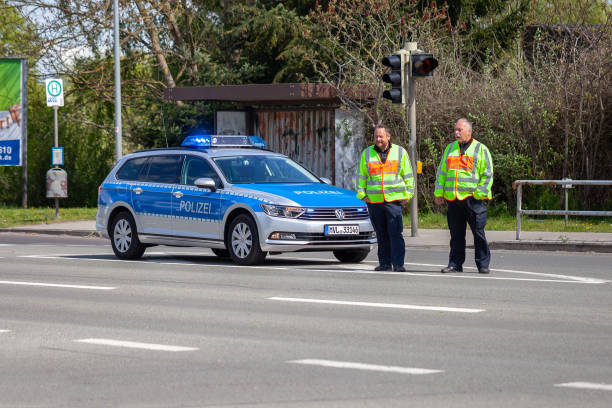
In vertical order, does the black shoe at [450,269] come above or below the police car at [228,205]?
below

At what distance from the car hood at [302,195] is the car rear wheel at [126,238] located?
7.18 feet

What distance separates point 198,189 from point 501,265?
423 cm

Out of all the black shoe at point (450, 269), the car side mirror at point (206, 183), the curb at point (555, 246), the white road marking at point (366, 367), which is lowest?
the white road marking at point (366, 367)

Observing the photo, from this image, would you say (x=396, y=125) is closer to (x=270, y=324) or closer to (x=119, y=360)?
(x=270, y=324)

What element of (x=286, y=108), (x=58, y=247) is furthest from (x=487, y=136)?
(x=58, y=247)

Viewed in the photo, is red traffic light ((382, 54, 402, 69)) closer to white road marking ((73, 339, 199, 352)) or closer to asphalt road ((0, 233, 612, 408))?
asphalt road ((0, 233, 612, 408))

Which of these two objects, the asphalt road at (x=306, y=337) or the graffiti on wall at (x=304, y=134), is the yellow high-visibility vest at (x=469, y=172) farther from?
the graffiti on wall at (x=304, y=134)

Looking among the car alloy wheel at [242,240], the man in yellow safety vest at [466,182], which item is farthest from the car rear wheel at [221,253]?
the man in yellow safety vest at [466,182]

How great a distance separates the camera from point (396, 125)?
25.6m

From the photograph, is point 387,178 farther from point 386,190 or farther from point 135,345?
point 135,345

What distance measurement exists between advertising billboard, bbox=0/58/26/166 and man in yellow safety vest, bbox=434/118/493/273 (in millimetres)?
19852

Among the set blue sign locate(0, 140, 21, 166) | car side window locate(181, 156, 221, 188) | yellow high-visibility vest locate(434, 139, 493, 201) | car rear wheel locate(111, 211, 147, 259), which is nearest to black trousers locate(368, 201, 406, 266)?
yellow high-visibility vest locate(434, 139, 493, 201)

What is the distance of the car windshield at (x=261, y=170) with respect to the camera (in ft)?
51.7

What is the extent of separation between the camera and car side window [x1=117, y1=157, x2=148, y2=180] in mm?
17047
